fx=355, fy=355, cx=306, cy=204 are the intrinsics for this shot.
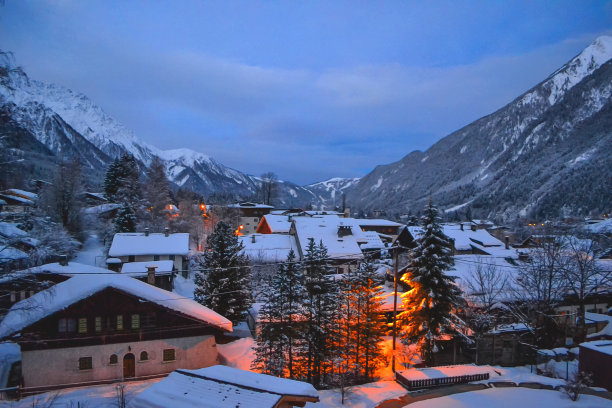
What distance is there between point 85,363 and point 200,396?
13.5 meters

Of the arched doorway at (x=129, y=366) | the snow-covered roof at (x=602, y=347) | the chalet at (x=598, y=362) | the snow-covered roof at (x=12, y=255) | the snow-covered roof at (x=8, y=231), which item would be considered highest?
the snow-covered roof at (x=8, y=231)

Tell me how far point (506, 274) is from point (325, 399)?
2544cm

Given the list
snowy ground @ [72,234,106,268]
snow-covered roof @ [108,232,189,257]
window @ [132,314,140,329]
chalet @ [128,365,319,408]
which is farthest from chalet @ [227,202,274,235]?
chalet @ [128,365,319,408]

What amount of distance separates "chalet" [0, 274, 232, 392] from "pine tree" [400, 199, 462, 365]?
41.2ft

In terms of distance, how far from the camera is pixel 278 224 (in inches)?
2596

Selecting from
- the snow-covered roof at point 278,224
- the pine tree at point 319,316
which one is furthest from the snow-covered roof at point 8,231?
the snow-covered roof at point 278,224

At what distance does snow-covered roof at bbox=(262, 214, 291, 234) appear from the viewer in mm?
63656

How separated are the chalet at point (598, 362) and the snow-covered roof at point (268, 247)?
3348 centimetres

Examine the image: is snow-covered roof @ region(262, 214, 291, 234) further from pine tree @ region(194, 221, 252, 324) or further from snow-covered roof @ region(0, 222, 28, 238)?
snow-covered roof @ region(0, 222, 28, 238)

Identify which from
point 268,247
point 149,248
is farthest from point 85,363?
point 268,247

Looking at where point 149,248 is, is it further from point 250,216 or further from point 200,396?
point 250,216

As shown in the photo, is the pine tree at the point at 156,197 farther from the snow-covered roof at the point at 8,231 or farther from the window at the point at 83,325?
the snow-covered roof at the point at 8,231

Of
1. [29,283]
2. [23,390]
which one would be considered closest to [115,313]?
[23,390]

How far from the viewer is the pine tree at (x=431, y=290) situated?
76.0ft
